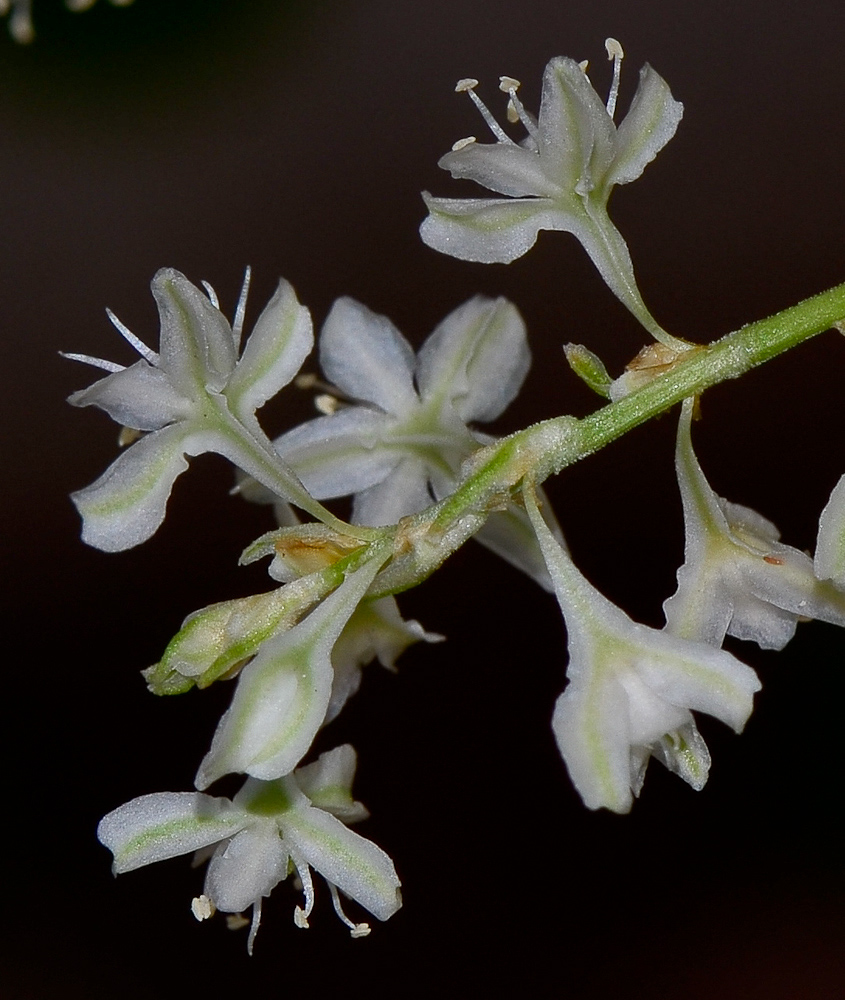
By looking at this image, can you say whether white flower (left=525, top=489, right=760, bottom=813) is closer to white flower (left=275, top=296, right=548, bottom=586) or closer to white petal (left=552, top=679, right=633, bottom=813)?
white petal (left=552, top=679, right=633, bottom=813)

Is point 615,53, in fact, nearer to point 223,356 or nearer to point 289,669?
point 223,356

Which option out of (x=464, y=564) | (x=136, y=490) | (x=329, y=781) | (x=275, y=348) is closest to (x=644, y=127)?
(x=275, y=348)

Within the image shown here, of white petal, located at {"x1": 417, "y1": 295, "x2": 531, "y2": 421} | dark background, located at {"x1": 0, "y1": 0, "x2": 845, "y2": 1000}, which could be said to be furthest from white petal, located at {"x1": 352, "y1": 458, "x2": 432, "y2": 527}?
dark background, located at {"x1": 0, "y1": 0, "x2": 845, "y2": 1000}

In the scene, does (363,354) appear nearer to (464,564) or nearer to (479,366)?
(479,366)

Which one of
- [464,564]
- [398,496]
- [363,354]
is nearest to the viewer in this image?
[398,496]

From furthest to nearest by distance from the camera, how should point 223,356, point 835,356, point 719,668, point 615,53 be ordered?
1. point 835,356
2. point 615,53
3. point 223,356
4. point 719,668

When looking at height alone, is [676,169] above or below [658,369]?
below

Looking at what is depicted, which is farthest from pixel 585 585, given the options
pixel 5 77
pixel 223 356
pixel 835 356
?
pixel 5 77
